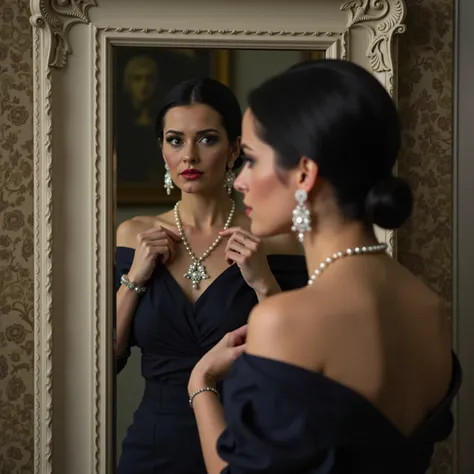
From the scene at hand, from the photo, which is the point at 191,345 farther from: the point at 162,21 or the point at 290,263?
the point at 162,21

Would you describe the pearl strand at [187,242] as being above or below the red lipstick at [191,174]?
below

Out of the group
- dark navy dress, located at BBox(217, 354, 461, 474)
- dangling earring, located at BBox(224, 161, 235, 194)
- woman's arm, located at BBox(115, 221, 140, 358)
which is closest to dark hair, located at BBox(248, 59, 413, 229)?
dark navy dress, located at BBox(217, 354, 461, 474)

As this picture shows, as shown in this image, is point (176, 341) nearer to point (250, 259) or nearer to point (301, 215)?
→ point (250, 259)

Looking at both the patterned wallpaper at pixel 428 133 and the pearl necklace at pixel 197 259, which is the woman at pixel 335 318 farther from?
the patterned wallpaper at pixel 428 133

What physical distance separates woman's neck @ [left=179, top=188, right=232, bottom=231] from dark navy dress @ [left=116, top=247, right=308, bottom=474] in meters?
0.14

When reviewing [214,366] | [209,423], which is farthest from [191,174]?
[209,423]

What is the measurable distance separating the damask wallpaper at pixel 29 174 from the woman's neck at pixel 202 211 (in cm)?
45

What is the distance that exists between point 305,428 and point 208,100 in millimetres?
1250

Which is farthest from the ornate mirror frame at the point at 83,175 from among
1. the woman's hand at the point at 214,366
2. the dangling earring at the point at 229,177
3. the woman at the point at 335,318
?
the woman at the point at 335,318

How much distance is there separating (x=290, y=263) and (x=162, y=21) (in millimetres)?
767

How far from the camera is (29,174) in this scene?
7.80 ft

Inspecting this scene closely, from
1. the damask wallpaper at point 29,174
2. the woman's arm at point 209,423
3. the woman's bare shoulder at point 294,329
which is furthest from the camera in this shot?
the damask wallpaper at point 29,174

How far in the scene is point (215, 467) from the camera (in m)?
1.44

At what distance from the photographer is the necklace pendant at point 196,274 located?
2277mm
